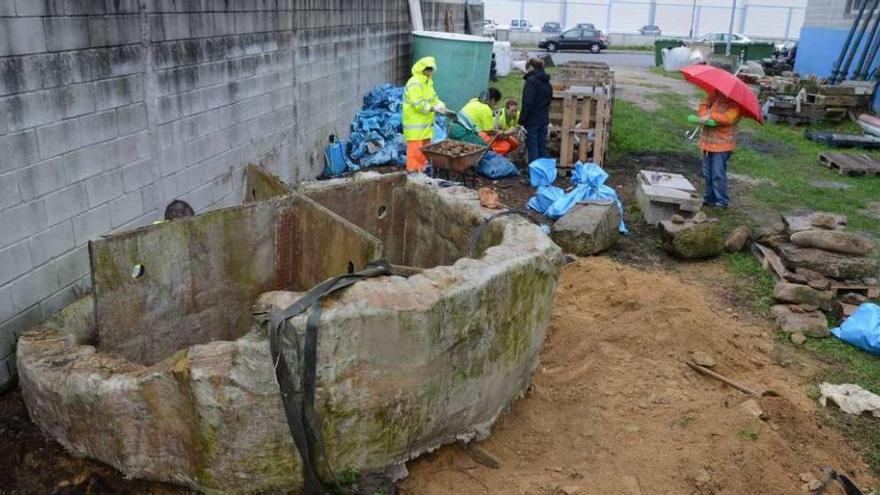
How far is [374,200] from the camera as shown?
5.16 metres

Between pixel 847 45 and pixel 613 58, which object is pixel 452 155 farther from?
pixel 613 58

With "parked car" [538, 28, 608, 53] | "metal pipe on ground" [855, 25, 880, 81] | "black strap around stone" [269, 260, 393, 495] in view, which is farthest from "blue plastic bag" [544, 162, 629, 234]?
"parked car" [538, 28, 608, 53]

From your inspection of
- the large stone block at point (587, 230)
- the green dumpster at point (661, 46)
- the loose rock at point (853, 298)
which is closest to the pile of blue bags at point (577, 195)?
the large stone block at point (587, 230)

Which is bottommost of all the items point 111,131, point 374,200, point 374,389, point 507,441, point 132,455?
point 507,441

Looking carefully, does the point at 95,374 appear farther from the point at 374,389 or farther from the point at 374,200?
the point at 374,200

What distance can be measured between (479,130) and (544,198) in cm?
241

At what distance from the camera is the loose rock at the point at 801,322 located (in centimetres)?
570

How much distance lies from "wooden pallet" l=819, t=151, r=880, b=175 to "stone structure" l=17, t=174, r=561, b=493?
8.73 metres

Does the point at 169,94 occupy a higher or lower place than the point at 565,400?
higher

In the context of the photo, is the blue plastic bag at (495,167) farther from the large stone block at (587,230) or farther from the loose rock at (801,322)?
the loose rock at (801,322)

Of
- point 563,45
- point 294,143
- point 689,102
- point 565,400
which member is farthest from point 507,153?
point 563,45

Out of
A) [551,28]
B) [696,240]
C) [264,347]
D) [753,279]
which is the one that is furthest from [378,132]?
[551,28]

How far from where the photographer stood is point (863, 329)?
5480 millimetres

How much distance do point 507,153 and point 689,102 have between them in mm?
9412
